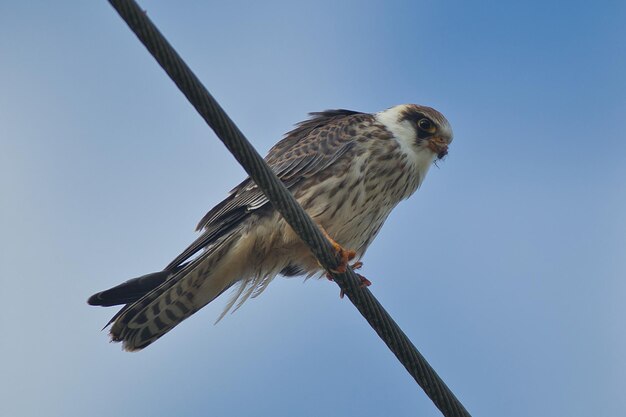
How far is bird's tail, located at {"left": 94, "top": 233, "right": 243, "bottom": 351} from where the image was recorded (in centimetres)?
491

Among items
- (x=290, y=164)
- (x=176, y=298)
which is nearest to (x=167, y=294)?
(x=176, y=298)

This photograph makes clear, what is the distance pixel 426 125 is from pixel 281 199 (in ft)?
8.52

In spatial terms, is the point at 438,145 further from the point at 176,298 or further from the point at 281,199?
the point at 281,199

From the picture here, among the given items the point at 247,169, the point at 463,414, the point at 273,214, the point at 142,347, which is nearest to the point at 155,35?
the point at 247,169

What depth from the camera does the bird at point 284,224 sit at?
497 centimetres

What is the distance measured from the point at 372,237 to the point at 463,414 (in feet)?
7.27

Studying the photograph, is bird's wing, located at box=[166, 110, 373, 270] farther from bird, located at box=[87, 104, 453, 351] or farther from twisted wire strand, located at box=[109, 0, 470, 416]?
twisted wire strand, located at box=[109, 0, 470, 416]

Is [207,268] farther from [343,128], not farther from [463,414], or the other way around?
[463,414]

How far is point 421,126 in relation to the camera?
569 cm

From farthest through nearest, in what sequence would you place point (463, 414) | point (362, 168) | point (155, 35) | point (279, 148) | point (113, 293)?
point (279, 148)
point (362, 168)
point (113, 293)
point (463, 414)
point (155, 35)

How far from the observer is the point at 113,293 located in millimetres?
4840

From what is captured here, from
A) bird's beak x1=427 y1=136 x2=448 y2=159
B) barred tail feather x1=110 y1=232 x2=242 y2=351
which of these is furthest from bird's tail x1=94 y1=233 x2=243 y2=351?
bird's beak x1=427 y1=136 x2=448 y2=159

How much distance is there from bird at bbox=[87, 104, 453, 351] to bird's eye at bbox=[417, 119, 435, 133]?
0.15 m

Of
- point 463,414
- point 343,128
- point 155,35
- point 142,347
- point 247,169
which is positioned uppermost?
point 343,128
